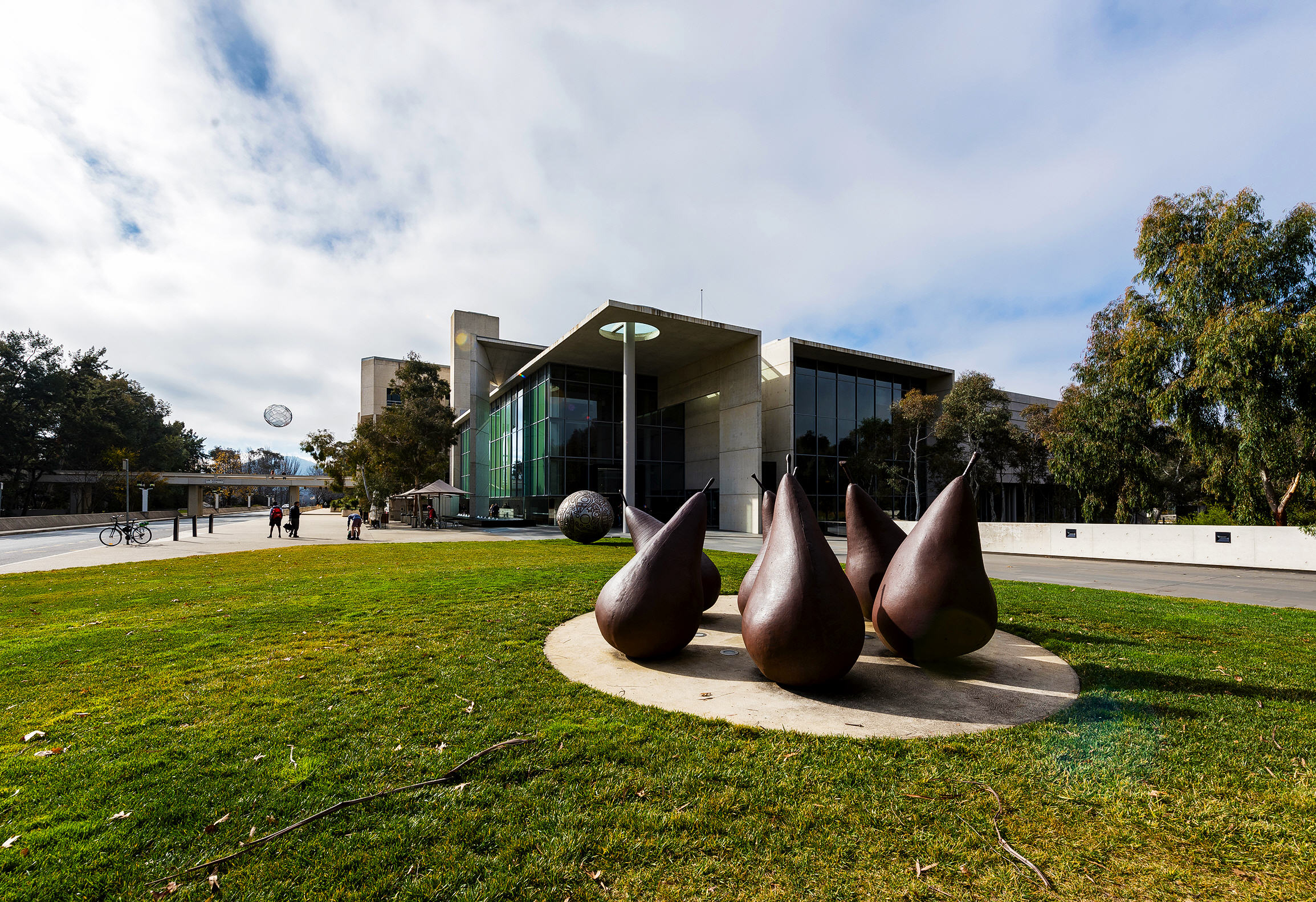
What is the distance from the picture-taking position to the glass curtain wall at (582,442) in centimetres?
3300

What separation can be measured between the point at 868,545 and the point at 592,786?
15.4 feet

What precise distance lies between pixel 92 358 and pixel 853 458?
7317 cm

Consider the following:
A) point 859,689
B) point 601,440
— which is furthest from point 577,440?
point 859,689

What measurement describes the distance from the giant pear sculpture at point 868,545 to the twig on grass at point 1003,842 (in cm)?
354

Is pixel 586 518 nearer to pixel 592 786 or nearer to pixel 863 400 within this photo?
pixel 592 786

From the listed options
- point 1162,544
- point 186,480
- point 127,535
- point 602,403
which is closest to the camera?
point 1162,544

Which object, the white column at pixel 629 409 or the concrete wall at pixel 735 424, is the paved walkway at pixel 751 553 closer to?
the concrete wall at pixel 735 424

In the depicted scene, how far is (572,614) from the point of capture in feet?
26.6

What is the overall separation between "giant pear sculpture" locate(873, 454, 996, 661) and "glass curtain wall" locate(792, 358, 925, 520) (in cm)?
2642

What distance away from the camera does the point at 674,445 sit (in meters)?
37.0

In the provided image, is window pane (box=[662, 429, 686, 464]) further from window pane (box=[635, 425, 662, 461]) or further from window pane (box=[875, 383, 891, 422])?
window pane (box=[875, 383, 891, 422])

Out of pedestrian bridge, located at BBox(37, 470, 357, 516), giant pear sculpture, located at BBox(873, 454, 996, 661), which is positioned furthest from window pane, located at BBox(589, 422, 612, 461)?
giant pear sculpture, located at BBox(873, 454, 996, 661)

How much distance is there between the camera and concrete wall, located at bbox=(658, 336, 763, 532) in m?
29.7

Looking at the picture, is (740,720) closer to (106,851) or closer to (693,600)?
(693,600)
